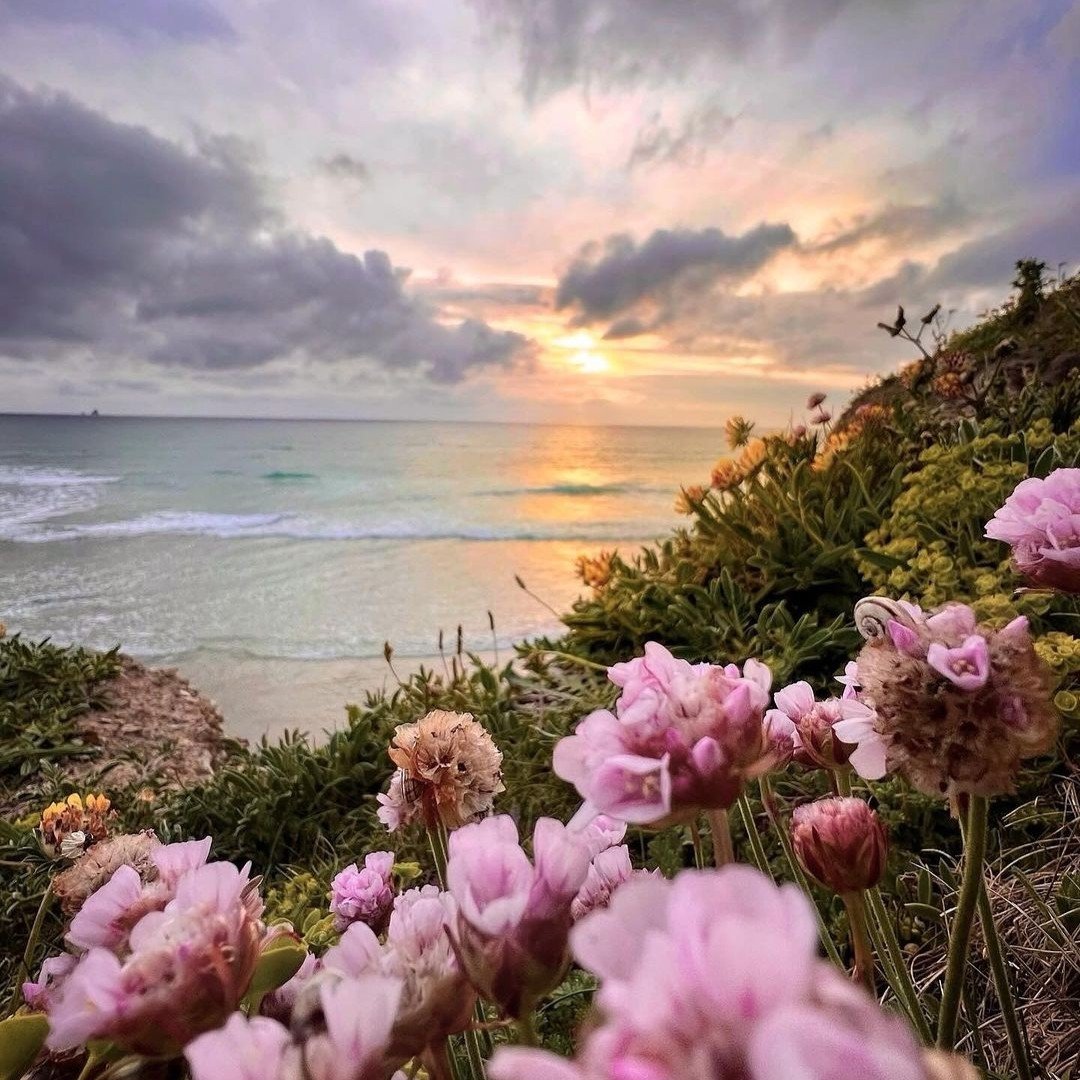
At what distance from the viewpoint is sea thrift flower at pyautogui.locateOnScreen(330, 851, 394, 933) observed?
0.87 meters

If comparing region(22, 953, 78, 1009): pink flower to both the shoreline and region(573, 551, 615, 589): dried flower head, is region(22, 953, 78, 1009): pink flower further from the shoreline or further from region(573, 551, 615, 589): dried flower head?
the shoreline

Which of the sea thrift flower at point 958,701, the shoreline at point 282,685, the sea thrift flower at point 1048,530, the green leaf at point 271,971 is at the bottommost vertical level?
the shoreline at point 282,685

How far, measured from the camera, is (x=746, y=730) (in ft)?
1.59

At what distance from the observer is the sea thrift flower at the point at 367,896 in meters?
0.87

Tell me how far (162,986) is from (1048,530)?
30.4 inches

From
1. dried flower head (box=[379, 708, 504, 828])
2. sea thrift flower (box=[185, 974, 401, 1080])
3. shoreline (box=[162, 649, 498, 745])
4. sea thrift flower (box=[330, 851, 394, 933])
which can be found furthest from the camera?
shoreline (box=[162, 649, 498, 745])

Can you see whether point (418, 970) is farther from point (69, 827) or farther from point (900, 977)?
point (69, 827)

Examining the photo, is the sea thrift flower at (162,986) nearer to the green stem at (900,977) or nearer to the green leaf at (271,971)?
the green leaf at (271,971)

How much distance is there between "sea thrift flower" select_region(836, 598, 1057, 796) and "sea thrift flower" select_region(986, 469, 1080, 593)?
0.23 meters

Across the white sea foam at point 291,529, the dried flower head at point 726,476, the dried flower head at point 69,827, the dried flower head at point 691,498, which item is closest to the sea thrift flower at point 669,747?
the dried flower head at point 69,827

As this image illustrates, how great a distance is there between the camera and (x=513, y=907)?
40 cm

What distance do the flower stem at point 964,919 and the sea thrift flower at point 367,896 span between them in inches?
21.9

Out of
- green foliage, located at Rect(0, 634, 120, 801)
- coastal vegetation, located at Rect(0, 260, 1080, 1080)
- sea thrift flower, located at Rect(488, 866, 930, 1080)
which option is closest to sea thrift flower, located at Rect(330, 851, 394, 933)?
coastal vegetation, located at Rect(0, 260, 1080, 1080)

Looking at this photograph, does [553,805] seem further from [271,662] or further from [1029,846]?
[271,662]
